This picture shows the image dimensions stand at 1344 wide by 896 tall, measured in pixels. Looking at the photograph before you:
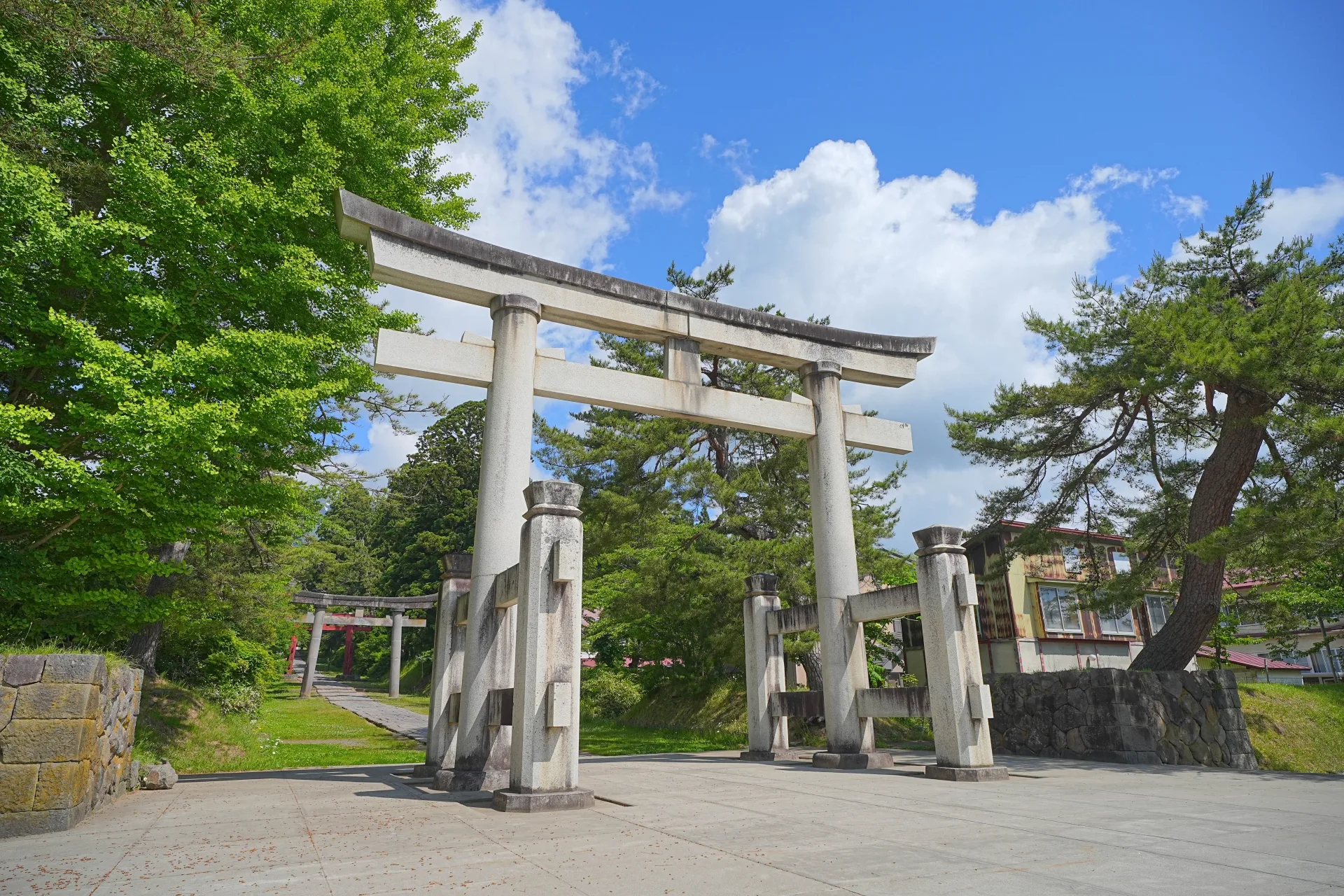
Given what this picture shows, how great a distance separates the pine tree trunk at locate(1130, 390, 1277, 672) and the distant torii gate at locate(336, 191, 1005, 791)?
201 inches

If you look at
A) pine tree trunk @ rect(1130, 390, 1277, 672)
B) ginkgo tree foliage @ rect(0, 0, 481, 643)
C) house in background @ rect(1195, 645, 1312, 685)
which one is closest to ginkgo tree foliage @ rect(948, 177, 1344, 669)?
pine tree trunk @ rect(1130, 390, 1277, 672)

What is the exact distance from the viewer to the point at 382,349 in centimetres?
801

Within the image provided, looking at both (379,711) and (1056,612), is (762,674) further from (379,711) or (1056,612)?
(1056,612)

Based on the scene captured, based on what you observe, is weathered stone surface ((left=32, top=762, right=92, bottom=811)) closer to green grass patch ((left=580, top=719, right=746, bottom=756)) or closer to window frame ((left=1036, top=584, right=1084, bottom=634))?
green grass patch ((left=580, top=719, right=746, bottom=756))

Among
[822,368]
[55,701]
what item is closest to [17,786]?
[55,701]

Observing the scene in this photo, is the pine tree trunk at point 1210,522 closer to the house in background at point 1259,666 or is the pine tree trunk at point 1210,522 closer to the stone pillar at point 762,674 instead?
the stone pillar at point 762,674

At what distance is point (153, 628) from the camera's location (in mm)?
11977

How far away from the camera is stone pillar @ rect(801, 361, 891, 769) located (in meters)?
9.65

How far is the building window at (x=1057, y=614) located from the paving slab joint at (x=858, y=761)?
18.4m

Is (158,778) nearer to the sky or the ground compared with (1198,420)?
nearer to the ground

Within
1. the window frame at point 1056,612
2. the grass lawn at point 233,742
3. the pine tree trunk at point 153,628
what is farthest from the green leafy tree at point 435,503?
the window frame at point 1056,612

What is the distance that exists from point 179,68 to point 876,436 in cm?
Answer: 1063

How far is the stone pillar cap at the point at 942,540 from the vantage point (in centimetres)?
853

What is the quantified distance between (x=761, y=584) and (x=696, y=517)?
611 cm
